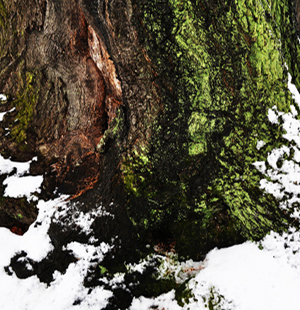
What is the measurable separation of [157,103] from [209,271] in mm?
1077

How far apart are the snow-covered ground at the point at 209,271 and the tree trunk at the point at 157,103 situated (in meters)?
0.08

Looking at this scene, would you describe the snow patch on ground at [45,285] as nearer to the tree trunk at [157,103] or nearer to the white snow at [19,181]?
the white snow at [19,181]

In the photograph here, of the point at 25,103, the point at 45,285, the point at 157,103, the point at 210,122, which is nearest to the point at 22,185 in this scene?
the point at 25,103

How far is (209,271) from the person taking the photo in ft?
5.51

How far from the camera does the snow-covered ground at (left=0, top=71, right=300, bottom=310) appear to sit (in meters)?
1.52

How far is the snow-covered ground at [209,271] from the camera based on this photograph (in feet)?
4.99

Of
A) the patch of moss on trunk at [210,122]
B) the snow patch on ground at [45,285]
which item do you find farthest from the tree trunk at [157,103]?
the snow patch on ground at [45,285]

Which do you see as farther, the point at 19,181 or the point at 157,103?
the point at 19,181

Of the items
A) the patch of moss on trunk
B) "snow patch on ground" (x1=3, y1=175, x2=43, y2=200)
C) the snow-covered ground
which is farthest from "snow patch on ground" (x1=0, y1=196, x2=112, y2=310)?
the patch of moss on trunk

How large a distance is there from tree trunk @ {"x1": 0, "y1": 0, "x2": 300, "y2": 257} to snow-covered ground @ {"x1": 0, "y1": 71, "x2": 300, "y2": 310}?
0.08 metres

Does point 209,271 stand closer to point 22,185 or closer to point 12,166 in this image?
point 22,185

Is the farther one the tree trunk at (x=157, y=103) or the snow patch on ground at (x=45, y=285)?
the snow patch on ground at (x=45, y=285)

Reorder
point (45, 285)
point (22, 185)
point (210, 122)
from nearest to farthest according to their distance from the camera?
point (210, 122)
point (45, 285)
point (22, 185)

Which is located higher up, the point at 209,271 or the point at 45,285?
the point at 209,271
